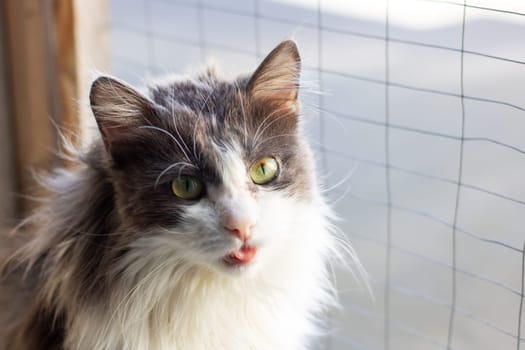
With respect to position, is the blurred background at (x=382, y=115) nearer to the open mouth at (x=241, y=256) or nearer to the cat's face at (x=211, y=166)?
the cat's face at (x=211, y=166)

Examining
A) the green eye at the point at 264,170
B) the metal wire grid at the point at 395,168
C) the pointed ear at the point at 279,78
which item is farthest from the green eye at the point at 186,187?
the metal wire grid at the point at 395,168

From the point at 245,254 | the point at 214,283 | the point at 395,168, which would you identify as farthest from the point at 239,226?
the point at 395,168

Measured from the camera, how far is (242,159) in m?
1.50

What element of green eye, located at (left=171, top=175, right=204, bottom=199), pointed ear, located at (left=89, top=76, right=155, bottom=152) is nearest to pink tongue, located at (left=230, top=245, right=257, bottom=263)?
green eye, located at (left=171, top=175, right=204, bottom=199)

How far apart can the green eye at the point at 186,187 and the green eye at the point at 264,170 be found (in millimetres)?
106

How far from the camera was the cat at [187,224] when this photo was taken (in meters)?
1.48

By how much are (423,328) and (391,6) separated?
34.1 inches

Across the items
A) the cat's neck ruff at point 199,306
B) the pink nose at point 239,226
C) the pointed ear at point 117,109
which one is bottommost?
the cat's neck ruff at point 199,306

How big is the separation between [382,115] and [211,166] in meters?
0.86

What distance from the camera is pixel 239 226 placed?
55.0 inches

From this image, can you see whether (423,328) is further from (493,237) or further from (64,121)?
(64,121)

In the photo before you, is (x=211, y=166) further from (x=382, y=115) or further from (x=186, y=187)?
(x=382, y=115)

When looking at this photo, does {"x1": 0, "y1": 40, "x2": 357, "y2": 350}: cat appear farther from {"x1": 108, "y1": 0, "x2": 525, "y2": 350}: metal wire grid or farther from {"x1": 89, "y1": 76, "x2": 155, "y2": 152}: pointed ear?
{"x1": 108, "y1": 0, "x2": 525, "y2": 350}: metal wire grid

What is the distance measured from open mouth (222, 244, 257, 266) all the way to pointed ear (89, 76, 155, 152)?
0.32 m
